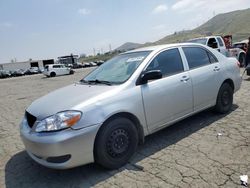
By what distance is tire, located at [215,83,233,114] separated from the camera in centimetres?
516

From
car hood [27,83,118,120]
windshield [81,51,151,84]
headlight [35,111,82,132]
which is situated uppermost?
windshield [81,51,151,84]

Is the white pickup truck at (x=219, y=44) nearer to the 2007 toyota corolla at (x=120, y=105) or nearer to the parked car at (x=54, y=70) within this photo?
the 2007 toyota corolla at (x=120, y=105)

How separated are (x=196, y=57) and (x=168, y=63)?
85 cm

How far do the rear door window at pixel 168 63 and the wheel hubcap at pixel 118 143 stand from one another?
1.18 meters

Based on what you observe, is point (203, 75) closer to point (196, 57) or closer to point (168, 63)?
point (196, 57)

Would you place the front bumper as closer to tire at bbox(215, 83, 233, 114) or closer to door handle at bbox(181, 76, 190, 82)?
door handle at bbox(181, 76, 190, 82)

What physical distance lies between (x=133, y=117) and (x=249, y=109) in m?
3.32

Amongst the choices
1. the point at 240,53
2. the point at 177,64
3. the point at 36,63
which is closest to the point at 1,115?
the point at 177,64

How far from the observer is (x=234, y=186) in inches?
111

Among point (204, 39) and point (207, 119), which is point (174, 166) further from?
point (204, 39)

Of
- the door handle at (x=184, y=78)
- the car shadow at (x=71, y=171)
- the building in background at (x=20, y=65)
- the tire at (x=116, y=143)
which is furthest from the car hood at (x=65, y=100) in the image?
the building in background at (x=20, y=65)

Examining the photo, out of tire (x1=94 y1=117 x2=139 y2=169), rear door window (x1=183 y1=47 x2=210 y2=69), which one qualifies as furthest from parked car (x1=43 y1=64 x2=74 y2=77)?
tire (x1=94 y1=117 x2=139 y2=169)

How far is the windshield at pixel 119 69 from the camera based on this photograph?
3.87m

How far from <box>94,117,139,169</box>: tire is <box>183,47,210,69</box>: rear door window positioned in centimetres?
189
